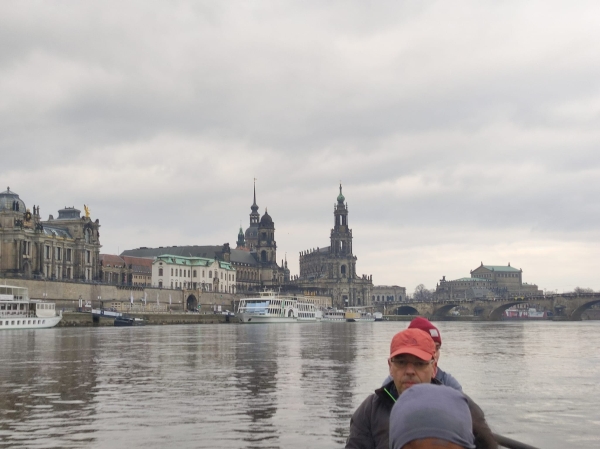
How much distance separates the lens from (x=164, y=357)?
4066 centimetres

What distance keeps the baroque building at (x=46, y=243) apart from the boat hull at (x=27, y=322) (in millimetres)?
22797

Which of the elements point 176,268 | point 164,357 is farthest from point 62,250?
point 164,357

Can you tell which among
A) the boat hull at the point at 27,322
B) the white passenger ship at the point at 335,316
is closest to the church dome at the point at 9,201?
the boat hull at the point at 27,322

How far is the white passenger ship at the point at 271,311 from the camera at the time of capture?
133375 mm

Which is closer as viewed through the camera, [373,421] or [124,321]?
[373,421]

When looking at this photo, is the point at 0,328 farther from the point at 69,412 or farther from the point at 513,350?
the point at 69,412

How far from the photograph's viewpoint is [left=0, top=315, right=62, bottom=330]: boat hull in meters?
86.8

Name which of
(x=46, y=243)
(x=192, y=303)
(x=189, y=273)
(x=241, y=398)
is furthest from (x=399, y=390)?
(x=189, y=273)

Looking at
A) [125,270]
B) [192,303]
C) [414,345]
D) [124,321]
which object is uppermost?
[125,270]

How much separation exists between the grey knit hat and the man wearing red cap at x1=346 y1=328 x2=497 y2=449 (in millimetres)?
1285

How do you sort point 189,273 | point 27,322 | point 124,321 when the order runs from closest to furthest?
point 27,322
point 124,321
point 189,273

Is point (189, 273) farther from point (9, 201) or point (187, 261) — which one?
point (9, 201)

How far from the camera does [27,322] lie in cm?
9075

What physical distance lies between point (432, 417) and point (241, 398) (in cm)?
1978
